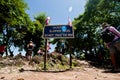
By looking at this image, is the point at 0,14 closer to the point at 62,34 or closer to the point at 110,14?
the point at 62,34

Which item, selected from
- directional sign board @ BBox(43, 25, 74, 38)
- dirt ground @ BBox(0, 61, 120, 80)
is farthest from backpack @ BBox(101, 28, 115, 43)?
directional sign board @ BBox(43, 25, 74, 38)

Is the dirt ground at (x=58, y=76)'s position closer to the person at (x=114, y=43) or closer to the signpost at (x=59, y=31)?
the person at (x=114, y=43)

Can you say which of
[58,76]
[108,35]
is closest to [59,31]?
[108,35]

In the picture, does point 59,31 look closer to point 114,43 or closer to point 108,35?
point 108,35

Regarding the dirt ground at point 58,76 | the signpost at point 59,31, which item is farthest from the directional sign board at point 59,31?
the dirt ground at point 58,76

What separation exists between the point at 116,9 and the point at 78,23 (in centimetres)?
1117

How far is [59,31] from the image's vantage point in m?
11.9

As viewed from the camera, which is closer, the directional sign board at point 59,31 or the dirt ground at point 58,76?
the dirt ground at point 58,76

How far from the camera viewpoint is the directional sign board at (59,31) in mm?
11859

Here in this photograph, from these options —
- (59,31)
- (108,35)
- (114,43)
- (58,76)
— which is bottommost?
(58,76)

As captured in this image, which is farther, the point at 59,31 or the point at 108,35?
the point at 59,31

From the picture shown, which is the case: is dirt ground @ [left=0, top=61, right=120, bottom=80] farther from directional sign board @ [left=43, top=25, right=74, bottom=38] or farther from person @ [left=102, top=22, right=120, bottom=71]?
directional sign board @ [left=43, top=25, right=74, bottom=38]

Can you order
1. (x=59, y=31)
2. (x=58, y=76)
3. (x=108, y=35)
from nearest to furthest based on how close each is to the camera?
(x=58, y=76) → (x=108, y=35) → (x=59, y=31)

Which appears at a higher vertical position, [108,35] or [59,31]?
[59,31]
